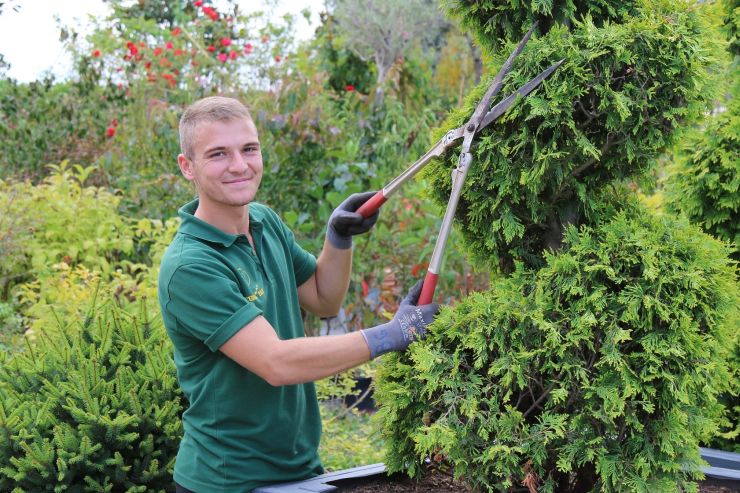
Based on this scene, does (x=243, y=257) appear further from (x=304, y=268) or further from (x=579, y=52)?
(x=579, y=52)

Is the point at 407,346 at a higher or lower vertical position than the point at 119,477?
higher

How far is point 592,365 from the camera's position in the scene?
222 centimetres

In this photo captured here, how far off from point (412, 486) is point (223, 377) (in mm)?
737

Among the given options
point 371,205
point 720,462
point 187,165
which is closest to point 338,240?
point 371,205

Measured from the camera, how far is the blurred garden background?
9.86 feet

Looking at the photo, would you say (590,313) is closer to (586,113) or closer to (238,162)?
(586,113)

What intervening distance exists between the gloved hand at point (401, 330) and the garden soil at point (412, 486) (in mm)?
557

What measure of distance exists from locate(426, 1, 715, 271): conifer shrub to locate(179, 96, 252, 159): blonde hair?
66 centimetres

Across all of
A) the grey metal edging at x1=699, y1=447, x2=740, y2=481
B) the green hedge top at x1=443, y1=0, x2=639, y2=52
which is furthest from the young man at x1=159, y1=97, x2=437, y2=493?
the grey metal edging at x1=699, y1=447, x2=740, y2=481

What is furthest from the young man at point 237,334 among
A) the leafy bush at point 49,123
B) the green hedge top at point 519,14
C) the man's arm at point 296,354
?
the leafy bush at point 49,123

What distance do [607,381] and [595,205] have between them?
54 cm

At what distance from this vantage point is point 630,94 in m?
2.24

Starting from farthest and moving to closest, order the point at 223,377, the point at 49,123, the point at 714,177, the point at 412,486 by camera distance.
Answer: the point at 49,123 < the point at 714,177 < the point at 412,486 < the point at 223,377

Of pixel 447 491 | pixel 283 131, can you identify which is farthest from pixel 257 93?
pixel 447 491
